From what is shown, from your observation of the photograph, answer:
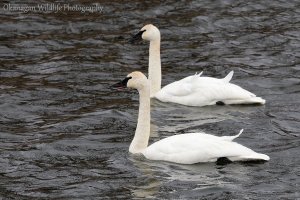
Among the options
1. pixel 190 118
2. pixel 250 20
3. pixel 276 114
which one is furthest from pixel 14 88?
pixel 250 20

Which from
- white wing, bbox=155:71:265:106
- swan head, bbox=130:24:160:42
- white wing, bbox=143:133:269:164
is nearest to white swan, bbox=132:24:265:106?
white wing, bbox=155:71:265:106

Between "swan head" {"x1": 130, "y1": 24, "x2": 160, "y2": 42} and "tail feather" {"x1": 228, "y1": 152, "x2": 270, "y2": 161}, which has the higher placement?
"swan head" {"x1": 130, "y1": 24, "x2": 160, "y2": 42}

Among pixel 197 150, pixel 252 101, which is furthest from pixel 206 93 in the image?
pixel 197 150

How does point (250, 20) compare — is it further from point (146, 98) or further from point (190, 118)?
point (146, 98)

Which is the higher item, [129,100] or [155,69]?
[155,69]

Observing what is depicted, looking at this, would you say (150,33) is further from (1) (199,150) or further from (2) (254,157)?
(2) (254,157)

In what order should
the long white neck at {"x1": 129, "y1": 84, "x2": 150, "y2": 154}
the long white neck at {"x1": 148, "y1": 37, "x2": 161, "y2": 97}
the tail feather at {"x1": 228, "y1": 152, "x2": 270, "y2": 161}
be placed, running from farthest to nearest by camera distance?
the long white neck at {"x1": 148, "y1": 37, "x2": 161, "y2": 97} < the long white neck at {"x1": 129, "y1": 84, "x2": 150, "y2": 154} < the tail feather at {"x1": 228, "y1": 152, "x2": 270, "y2": 161}

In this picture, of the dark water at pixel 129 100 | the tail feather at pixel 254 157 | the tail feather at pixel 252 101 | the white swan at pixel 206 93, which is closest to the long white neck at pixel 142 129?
the dark water at pixel 129 100

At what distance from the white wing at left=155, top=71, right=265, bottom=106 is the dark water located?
0.14 m

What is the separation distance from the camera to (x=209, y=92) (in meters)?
15.5

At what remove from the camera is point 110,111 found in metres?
15.0

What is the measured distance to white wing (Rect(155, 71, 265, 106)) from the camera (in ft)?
50.4

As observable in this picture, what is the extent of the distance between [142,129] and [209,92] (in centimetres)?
267

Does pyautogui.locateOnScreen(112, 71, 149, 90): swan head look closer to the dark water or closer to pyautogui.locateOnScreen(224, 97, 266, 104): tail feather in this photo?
the dark water
